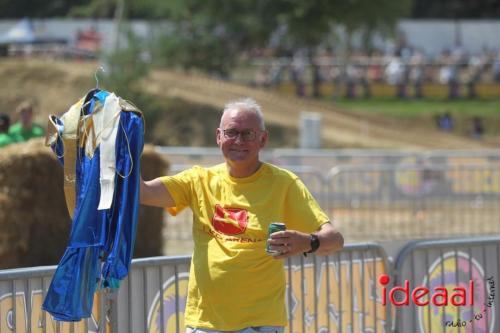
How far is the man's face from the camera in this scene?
213 inches

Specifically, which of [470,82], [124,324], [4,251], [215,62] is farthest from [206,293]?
[470,82]

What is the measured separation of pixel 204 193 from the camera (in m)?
5.60

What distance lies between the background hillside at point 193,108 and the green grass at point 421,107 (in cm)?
444

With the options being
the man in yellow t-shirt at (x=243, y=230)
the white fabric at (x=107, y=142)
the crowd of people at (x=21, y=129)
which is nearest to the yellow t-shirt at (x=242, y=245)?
the man in yellow t-shirt at (x=243, y=230)

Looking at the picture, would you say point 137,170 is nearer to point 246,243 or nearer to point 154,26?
point 246,243

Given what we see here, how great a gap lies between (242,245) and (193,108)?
26.4 metres

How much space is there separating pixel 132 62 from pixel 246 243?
23.6 meters

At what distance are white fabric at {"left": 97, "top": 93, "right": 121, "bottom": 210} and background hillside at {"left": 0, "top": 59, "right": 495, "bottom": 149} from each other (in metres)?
23.4

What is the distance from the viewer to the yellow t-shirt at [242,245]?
543 cm

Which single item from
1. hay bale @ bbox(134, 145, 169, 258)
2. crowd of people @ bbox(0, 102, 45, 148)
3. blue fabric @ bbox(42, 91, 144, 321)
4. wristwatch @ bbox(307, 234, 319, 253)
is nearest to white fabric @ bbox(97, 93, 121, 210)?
blue fabric @ bbox(42, 91, 144, 321)

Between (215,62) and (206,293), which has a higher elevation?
(215,62)

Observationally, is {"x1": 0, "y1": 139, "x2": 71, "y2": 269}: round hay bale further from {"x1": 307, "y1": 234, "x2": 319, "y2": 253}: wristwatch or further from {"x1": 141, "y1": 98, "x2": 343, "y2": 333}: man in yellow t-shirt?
{"x1": 307, "y1": 234, "x2": 319, "y2": 253}: wristwatch

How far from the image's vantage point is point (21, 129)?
1240 centimetres

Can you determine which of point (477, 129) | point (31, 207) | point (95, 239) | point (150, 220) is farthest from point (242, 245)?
point (477, 129)
